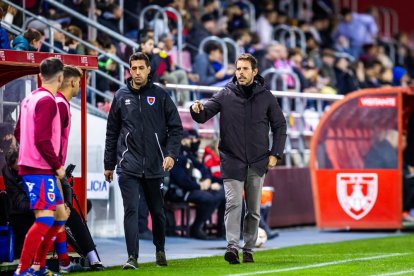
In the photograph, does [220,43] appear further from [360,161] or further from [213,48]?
[360,161]

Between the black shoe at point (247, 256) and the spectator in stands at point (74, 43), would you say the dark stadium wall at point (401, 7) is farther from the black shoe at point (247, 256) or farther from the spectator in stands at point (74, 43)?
the black shoe at point (247, 256)

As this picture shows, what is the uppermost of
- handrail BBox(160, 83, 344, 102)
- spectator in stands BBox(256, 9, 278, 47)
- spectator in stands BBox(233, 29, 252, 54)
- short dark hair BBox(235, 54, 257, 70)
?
spectator in stands BBox(256, 9, 278, 47)

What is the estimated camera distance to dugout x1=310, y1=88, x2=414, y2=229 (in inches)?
768

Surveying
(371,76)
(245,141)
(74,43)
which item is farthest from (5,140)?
(371,76)

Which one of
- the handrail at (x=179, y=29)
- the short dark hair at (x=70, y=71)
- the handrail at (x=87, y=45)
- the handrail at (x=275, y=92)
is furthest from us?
the handrail at (x=179, y=29)

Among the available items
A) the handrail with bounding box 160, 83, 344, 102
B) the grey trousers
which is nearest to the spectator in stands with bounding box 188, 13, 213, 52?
the handrail with bounding box 160, 83, 344, 102

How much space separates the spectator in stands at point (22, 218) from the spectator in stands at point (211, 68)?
28.9 ft

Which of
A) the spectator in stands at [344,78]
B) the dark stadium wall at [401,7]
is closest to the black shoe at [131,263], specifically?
the spectator in stands at [344,78]

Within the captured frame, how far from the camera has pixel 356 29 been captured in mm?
30094

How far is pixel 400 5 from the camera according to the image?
3347 centimetres

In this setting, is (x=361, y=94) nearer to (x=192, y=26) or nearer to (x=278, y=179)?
(x=278, y=179)

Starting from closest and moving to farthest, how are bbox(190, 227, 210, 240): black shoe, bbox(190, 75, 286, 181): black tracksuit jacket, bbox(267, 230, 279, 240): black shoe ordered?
bbox(190, 75, 286, 181): black tracksuit jacket
bbox(190, 227, 210, 240): black shoe
bbox(267, 230, 279, 240): black shoe

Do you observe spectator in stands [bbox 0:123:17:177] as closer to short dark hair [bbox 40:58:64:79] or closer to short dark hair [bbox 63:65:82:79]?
short dark hair [bbox 63:65:82:79]

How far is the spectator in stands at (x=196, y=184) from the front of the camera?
17734mm
